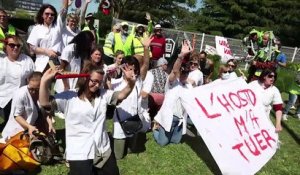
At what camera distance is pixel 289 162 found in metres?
6.68

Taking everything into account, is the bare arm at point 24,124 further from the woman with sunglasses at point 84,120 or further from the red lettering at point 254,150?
the red lettering at point 254,150

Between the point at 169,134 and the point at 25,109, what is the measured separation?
2.57 metres

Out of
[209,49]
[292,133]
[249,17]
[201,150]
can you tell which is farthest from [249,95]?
[249,17]

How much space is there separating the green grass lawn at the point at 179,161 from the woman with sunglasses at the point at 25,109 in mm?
615

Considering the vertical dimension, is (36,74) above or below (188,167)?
above

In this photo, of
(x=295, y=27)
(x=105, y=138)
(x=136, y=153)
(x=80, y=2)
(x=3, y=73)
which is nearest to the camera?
(x=105, y=138)

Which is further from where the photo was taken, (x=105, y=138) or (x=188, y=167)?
(x=188, y=167)

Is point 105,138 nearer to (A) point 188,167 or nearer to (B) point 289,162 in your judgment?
(A) point 188,167

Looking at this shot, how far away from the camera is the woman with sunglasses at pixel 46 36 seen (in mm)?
6285

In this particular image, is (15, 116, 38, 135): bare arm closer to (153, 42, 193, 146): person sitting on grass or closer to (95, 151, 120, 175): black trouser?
(95, 151, 120, 175): black trouser

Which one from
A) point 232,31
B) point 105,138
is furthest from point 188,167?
point 232,31

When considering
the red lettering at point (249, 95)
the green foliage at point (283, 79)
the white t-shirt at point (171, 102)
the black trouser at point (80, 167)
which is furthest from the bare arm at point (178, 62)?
the green foliage at point (283, 79)

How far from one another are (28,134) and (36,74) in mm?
790

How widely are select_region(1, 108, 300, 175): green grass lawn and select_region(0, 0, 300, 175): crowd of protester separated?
235 millimetres
